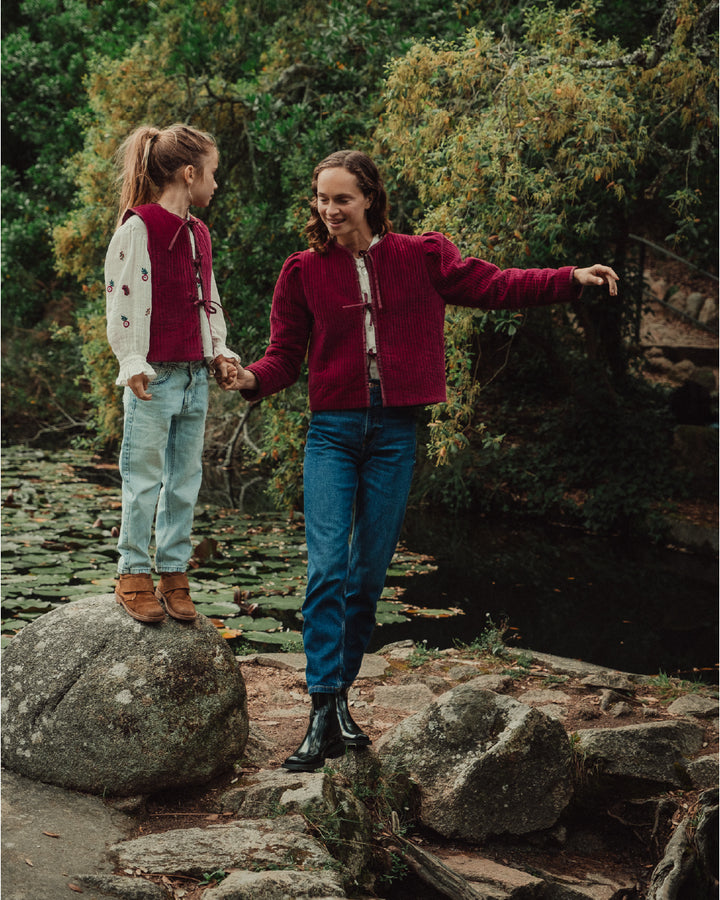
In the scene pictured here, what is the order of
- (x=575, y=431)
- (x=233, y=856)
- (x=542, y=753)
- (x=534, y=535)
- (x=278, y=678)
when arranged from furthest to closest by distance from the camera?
1. (x=575, y=431)
2. (x=534, y=535)
3. (x=278, y=678)
4. (x=542, y=753)
5. (x=233, y=856)

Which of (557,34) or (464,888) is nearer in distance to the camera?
(464,888)

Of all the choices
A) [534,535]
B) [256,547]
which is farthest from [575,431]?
[256,547]

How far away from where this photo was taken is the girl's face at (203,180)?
312 cm

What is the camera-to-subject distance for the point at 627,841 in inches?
144

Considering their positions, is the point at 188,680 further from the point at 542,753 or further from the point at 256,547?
the point at 256,547

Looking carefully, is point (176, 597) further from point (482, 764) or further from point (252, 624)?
point (252, 624)

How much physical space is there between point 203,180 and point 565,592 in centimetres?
584

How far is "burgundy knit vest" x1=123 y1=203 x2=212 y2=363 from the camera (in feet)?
9.99

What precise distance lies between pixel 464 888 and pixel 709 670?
405 cm

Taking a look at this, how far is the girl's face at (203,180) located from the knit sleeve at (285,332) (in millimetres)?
342

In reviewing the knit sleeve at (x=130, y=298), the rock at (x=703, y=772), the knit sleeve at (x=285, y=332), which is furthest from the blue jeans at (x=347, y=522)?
the rock at (x=703, y=772)

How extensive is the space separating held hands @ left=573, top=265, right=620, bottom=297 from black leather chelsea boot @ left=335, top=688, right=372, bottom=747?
4.95ft

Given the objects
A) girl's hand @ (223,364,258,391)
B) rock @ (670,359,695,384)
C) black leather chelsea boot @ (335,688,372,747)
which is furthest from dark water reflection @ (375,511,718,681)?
rock @ (670,359,695,384)

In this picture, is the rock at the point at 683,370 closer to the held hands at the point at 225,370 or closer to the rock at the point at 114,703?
the held hands at the point at 225,370
